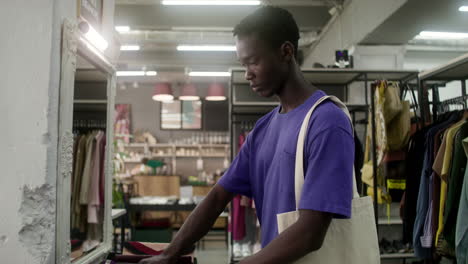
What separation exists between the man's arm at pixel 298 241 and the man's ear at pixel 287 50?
0.47 m

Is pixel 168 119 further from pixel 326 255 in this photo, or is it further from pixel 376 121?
pixel 326 255

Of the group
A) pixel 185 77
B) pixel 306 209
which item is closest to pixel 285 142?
pixel 306 209

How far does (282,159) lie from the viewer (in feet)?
3.28

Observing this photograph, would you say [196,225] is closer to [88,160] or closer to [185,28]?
[88,160]

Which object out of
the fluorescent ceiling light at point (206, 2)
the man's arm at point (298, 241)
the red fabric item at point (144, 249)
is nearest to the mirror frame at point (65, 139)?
the red fabric item at point (144, 249)

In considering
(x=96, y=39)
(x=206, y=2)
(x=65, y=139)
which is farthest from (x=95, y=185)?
(x=206, y=2)

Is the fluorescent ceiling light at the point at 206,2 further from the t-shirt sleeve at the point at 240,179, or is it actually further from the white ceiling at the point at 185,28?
the t-shirt sleeve at the point at 240,179

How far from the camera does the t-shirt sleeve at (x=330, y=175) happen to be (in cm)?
84

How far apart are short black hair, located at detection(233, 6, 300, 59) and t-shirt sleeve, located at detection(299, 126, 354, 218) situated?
1.13ft

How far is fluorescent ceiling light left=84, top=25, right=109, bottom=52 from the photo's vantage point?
1858 millimetres

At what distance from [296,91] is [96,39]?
4.34 feet

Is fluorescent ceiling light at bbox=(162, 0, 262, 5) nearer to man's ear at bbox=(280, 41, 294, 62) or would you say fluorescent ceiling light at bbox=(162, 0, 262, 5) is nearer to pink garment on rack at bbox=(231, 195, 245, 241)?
pink garment on rack at bbox=(231, 195, 245, 241)

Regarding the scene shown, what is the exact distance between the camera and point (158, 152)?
10055mm

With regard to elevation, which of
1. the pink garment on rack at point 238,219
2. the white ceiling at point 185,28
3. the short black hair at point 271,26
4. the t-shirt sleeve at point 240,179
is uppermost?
the white ceiling at point 185,28
